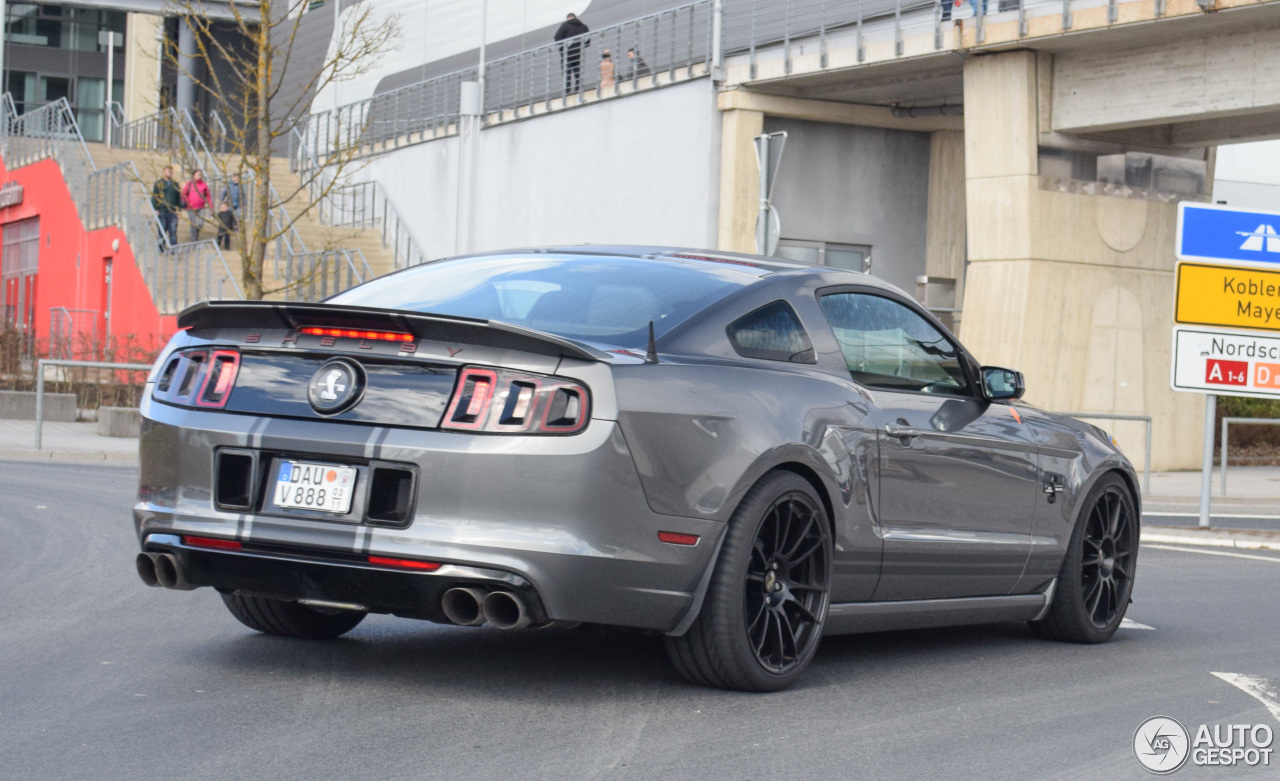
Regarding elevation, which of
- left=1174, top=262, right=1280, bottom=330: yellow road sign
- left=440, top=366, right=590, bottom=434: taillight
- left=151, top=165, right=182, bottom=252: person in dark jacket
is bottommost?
left=440, top=366, right=590, bottom=434: taillight

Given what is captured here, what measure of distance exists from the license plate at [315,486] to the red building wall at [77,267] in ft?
68.4

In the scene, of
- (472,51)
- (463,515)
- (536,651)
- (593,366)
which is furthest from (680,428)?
(472,51)

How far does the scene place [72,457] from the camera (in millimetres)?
18906

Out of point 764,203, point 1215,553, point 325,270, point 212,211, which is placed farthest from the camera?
point 325,270

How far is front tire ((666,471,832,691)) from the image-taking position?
5723mm

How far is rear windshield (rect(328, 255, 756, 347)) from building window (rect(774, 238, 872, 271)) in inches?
882

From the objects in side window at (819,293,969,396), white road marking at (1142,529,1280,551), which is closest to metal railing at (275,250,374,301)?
white road marking at (1142,529,1280,551)

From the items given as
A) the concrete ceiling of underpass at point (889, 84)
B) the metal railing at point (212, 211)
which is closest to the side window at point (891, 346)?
the concrete ceiling of underpass at point (889, 84)

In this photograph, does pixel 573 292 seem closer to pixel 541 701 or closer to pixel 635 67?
pixel 541 701

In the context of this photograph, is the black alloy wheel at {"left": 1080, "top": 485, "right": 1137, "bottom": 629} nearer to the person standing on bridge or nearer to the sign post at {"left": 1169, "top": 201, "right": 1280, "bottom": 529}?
the sign post at {"left": 1169, "top": 201, "right": 1280, "bottom": 529}

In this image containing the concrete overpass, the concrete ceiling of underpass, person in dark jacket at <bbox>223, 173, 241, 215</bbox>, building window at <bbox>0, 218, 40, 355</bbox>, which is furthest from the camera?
building window at <bbox>0, 218, 40, 355</bbox>

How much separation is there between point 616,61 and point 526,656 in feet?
85.3

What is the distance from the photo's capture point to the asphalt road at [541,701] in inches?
191

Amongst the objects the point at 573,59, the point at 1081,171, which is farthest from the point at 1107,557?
the point at 573,59
